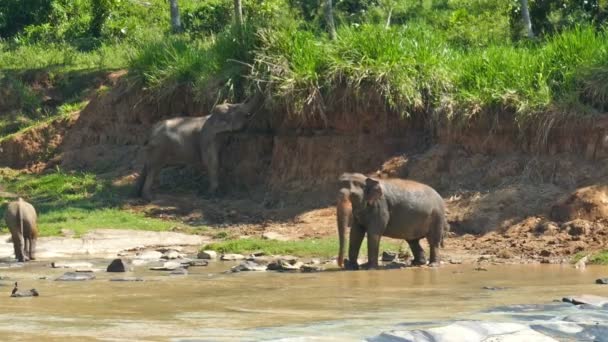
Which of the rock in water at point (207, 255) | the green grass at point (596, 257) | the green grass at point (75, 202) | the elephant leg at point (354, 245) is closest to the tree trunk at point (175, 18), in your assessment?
the green grass at point (75, 202)

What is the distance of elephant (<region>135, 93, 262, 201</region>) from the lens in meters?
21.1

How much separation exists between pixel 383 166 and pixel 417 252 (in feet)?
14.1

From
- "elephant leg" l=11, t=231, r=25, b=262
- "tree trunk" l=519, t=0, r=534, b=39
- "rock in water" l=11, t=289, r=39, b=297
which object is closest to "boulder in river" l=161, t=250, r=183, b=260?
"elephant leg" l=11, t=231, r=25, b=262

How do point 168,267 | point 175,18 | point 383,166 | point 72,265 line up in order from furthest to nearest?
point 175,18 < point 383,166 < point 72,265 < point 168,267

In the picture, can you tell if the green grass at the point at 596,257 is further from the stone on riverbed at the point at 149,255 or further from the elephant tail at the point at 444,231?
the stone on riverbed at the point at 149,255

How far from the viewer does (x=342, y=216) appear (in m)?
14.7

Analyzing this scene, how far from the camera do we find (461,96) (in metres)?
19.2

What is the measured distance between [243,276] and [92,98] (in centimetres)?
1135

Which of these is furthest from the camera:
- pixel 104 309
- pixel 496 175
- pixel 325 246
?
pixel 496 175

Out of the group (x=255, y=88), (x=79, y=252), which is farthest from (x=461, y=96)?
(x=79, y=252)

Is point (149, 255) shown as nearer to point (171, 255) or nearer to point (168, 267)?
point (171, 255)

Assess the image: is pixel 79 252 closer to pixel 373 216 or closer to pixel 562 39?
pixel 373 216

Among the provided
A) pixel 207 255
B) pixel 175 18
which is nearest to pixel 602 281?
pixel 207 255

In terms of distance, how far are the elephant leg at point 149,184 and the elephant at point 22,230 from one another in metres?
4.28
